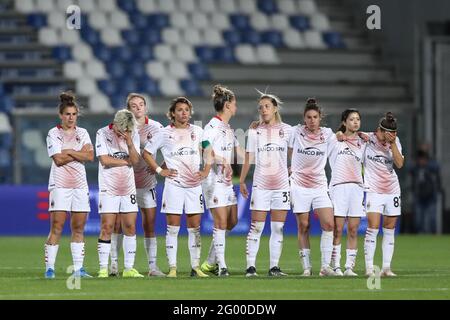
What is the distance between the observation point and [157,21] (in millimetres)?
31141

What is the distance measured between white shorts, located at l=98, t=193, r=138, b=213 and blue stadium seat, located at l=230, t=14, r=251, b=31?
18.2m

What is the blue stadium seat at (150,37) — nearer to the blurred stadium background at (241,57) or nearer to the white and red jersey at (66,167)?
the blurred stadium background at (241,57)

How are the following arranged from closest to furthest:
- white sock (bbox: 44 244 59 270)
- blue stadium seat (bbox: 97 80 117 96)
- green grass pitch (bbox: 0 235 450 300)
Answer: green grass pitch (bbox: 0 235 450 300) < white sock (bbox: 44 244 59 270) < blue stadium seat (bbox: 97 80 117 96)

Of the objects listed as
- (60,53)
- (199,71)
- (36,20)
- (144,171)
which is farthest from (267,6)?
(144,171)

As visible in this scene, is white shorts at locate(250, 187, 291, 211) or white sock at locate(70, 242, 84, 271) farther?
white shorts at locate(250, 187, 291, 211)

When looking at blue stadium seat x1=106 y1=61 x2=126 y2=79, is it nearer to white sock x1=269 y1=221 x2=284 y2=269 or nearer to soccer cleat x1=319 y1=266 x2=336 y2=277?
white sock x1=269 y1=221 x2=284 y2=269

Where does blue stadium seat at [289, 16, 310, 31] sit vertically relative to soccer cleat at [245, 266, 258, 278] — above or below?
above

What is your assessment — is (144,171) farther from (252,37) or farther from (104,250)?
(252,37)

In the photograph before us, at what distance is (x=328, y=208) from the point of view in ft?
47.7

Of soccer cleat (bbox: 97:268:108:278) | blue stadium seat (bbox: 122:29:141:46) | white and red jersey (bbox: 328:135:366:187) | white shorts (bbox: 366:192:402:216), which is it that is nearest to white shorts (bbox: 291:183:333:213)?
white and red jersey (bbox: 328:135:366:187)

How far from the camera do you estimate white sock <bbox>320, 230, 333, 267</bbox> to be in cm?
1448

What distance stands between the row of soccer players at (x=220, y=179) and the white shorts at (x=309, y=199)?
0.04 ft

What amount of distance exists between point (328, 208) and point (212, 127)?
1.64m
